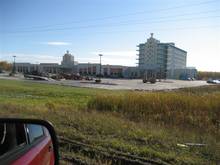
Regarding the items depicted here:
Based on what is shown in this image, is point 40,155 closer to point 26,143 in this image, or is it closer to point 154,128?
point 26,143

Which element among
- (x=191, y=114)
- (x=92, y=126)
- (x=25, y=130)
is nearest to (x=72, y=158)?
(x=92, y=126)

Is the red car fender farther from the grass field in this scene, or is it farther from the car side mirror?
the grass field

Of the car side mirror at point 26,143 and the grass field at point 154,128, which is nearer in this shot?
the car side mirror at point 26,143

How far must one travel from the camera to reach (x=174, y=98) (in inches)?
724

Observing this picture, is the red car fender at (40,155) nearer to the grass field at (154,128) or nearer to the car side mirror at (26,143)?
the car side mirror at (26,143)

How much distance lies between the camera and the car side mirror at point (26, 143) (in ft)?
8.56

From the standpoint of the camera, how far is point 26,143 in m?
3.08

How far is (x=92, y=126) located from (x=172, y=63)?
601ft

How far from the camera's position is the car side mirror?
261cm

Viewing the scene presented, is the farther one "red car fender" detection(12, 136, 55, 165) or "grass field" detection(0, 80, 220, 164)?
"grass field" detection(0, 80, 220, 164)

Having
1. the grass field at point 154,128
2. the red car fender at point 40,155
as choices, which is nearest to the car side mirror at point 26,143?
the red car fender at point 40,155

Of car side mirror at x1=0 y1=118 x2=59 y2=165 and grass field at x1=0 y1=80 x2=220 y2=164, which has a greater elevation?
car side mirror at x1=0 y1=118 x2=59 y2=165

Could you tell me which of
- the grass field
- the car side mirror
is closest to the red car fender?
the car side mirror

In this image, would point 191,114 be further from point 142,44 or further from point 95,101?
point 142,44
